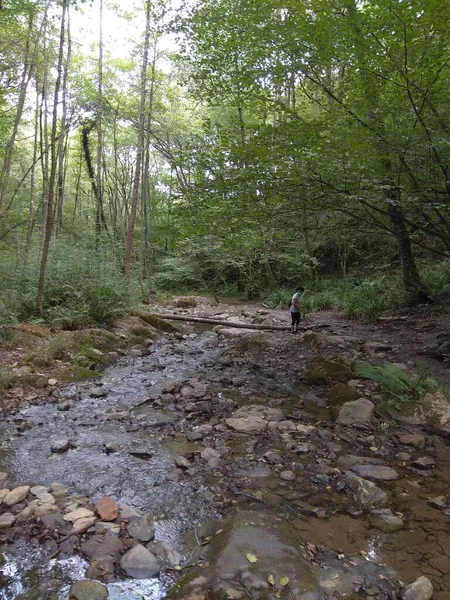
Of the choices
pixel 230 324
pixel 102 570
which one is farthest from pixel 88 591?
pixel 230 324

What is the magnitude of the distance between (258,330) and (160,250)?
20143mm

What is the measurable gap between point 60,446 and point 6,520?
4.55 ft

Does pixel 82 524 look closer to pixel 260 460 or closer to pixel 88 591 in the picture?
pixel 88 591

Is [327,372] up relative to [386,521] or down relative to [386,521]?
up

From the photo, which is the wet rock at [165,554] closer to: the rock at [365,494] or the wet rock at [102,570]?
the wet rock at [102,570]

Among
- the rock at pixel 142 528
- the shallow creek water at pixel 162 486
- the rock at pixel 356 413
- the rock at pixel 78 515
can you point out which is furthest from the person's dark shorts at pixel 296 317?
the rock at pixel 78 515

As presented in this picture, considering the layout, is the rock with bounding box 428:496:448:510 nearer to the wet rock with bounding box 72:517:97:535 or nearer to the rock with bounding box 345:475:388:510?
the rock with bounding box 345:475:388:510

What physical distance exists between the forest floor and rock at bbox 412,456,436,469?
1 centimetres

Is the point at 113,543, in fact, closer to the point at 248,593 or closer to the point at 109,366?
the point at 248,593

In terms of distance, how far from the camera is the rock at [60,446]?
4.39 meters

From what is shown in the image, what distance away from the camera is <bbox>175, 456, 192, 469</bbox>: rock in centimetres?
416

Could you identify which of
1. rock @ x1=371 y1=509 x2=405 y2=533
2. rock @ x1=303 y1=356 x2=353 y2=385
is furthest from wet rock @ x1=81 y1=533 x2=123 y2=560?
rock @ x1=303 y1=356 x2=353 y2=385

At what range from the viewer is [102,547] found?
2.81 meters

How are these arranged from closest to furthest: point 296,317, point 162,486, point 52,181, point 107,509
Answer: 1. point 107,509
2. point 162,486
3. point 52,181
4. point 296,317
